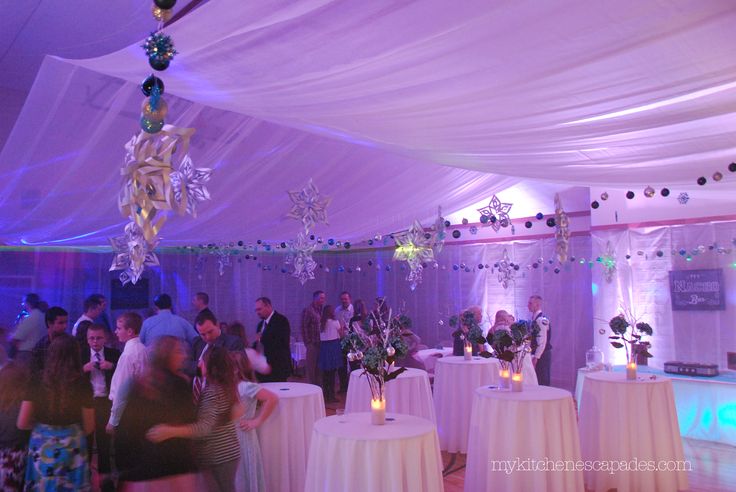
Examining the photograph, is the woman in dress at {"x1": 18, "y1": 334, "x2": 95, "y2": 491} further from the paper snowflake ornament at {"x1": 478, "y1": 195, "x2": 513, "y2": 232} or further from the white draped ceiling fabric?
the paper snowflake ornament at {"x1": 478, "y1": 195, "x2": 513, "y2": 232}

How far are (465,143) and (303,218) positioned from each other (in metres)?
2.20

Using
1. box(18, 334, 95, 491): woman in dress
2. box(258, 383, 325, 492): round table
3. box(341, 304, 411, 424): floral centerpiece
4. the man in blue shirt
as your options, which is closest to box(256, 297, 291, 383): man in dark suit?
the man in blue shirt

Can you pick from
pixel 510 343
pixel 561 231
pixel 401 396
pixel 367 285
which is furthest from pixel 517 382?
pixel 367 285

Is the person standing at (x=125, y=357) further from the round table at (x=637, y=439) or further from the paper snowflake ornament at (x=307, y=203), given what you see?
the round table at (x=637, y=439)

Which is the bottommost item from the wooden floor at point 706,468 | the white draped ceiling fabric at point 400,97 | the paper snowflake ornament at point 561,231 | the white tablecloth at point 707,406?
the wooden floor at point 706,468

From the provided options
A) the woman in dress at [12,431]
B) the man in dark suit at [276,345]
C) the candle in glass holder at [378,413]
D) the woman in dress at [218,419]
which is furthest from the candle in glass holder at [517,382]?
the woman in dress at [12,431]

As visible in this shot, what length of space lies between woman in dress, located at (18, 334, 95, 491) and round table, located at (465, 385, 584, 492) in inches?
99.9

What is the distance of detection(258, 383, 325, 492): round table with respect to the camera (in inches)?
157

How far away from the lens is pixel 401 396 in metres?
5.35

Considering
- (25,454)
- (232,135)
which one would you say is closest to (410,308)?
(232,135)

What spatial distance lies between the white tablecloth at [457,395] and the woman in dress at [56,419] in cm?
356

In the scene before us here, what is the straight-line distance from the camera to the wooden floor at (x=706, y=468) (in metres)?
4.79

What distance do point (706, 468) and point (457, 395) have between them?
7.48 ft

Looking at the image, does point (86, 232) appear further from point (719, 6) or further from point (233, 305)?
point (719, 6)
